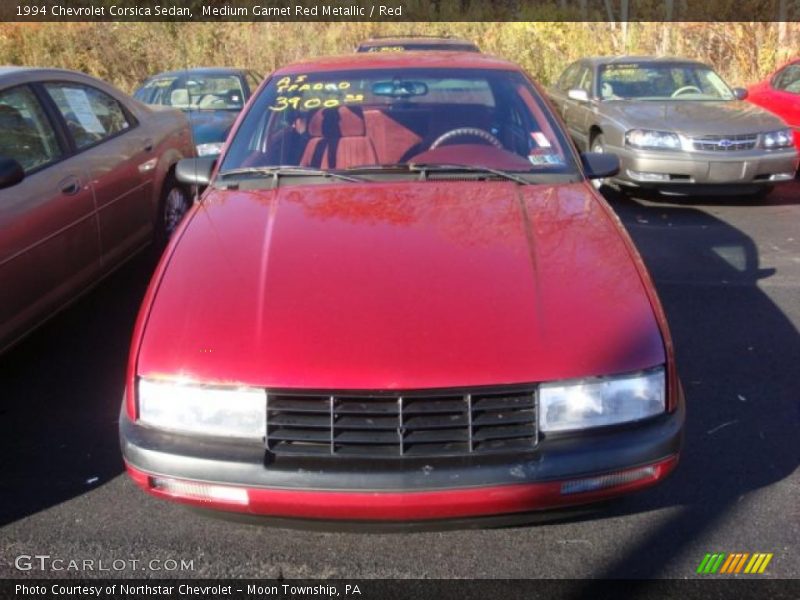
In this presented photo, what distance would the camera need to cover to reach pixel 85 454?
3.40 metres

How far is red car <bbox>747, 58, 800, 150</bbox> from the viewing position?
9.08m

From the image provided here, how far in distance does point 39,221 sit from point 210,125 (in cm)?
498

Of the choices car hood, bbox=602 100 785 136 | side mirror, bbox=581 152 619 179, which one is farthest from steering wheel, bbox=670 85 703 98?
side mirror, bbox=581 152 619 179

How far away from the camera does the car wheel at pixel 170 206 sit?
578 centimetres

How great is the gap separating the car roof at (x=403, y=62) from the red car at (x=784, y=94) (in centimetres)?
612

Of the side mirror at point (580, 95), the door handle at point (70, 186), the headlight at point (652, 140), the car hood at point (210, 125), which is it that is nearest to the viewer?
the door handle at point (70, 186)

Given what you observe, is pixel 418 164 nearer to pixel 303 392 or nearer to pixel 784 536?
pixel 303 392

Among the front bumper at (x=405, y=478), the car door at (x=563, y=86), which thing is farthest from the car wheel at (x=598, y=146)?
the front bumper at (x=405, y=478)

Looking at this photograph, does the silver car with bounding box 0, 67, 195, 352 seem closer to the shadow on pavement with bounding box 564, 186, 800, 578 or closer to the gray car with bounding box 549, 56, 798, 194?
the shadow on pavement with bounding box 564, 186, 800, 578

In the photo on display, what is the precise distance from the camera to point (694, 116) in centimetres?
793

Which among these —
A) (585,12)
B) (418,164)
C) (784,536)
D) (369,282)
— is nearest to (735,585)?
(784,536)

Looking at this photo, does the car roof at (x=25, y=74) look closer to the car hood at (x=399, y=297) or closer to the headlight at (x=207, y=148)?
the car hood at (x=399, y=297)

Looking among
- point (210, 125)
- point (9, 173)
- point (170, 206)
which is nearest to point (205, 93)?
point (210, 125)

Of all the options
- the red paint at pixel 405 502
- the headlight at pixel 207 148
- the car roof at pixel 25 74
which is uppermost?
the car roof at pixel 25 74
